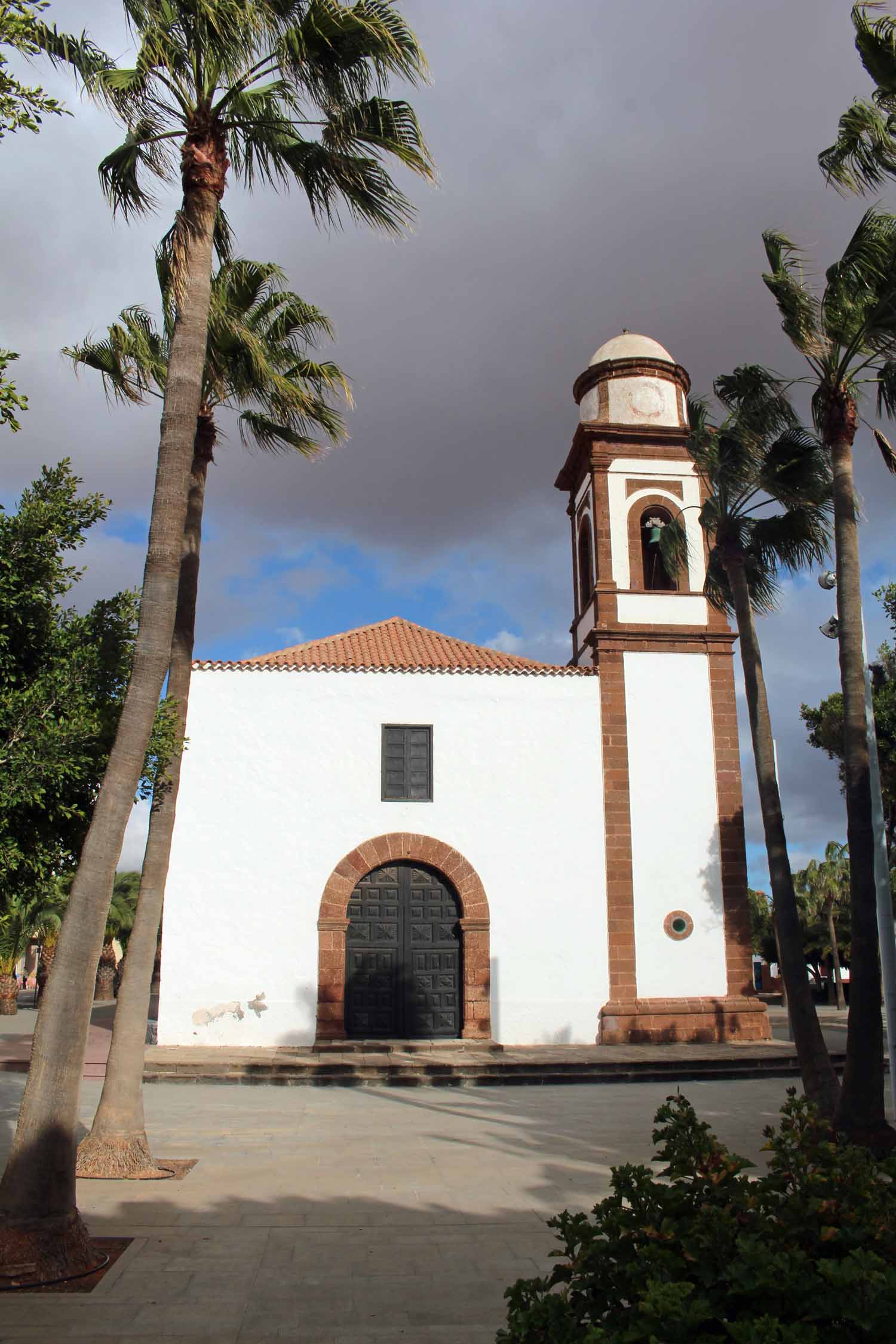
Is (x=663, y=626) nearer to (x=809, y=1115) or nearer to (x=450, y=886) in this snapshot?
(x=450, y=886)

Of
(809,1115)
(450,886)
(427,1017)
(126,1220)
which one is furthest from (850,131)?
(427,1017)

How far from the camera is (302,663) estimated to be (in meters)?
17.7

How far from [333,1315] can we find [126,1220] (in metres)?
2.26

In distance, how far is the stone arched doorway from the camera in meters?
16.3

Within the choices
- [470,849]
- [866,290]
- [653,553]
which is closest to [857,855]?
[866,290]

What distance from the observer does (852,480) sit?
10180mm

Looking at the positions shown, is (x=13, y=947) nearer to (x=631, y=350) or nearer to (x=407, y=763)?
(x=407, y=763)

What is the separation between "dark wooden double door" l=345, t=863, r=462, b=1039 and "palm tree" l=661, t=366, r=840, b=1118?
7108 millimetres

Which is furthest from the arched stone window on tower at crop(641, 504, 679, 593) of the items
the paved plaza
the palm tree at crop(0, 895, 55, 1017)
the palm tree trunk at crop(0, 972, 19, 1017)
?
the palm tree trunk at crop(0, 972, 19, 1017)

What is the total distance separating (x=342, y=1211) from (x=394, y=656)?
1292 centimetres

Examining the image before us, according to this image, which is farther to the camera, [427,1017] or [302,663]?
[302,663]

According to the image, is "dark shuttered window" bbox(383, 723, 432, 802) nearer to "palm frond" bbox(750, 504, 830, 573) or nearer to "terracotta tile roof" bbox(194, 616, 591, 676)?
"terracotta tile roof" bbox(194, 616, 591, 676)

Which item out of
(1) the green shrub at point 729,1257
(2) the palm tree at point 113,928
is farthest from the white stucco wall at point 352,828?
(2) the palm tree at point 113,928

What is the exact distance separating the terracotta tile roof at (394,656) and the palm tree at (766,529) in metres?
6.03
